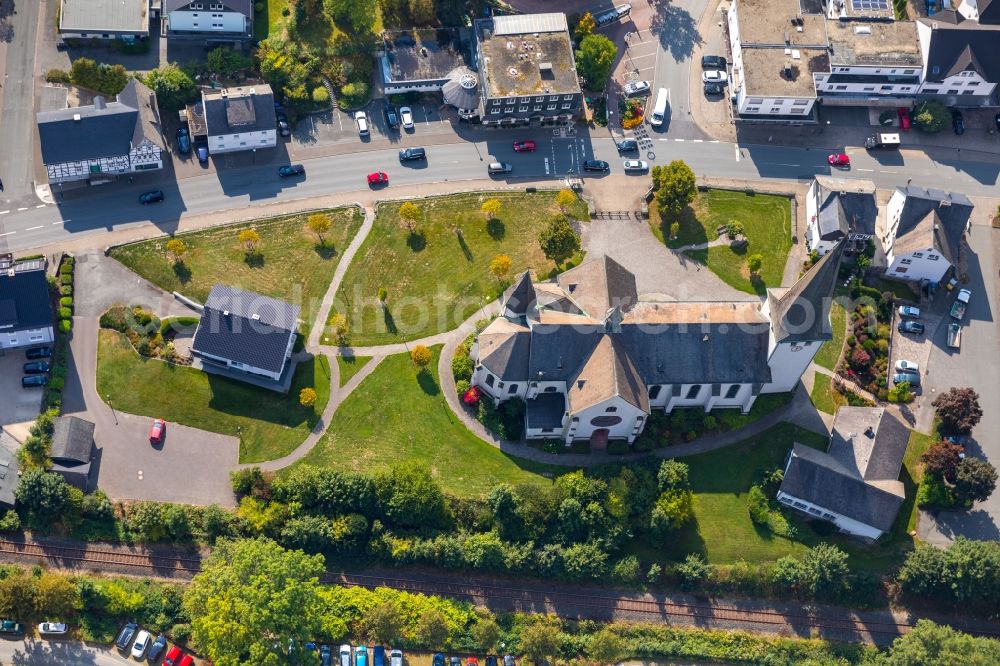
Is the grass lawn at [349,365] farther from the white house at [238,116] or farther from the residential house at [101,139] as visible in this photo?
the residential house at [101,139]

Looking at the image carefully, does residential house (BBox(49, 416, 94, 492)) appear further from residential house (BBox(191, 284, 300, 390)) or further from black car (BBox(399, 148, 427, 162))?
black car (BBox(399, 148, 427, 162))

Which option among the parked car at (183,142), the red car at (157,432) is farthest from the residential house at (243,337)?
the parked car at (183,142)

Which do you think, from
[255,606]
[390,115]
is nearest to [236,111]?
[390,115]

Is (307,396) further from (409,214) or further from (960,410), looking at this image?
(960,410)

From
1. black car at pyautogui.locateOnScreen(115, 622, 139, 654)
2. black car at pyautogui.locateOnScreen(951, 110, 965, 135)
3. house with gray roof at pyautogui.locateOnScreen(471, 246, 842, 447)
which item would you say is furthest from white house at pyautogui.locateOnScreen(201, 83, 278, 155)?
black car at pyautogui.locateOnScreen(951, 110, 965, 135)

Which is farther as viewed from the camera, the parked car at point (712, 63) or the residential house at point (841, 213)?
the parked car at point (712, 63)
